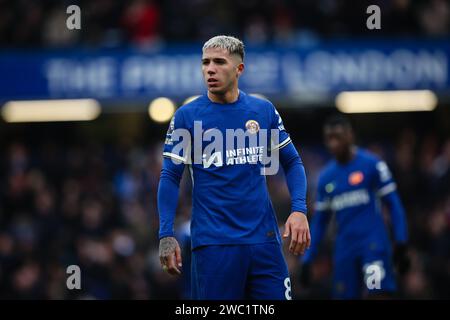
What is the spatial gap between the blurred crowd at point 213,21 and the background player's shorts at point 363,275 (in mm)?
8199

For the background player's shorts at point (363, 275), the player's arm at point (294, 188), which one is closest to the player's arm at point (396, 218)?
the background player's shorts at point (363, 275)

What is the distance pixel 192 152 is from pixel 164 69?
11.7 m

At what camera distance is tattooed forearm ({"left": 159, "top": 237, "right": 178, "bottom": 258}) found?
6.83 m

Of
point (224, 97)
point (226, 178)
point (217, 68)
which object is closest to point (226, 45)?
point (217, 68)

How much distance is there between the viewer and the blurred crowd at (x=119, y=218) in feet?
48.1

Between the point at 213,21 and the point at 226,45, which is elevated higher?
the point at 213,21

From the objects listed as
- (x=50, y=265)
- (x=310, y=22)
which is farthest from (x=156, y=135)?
(x=50, y=265)

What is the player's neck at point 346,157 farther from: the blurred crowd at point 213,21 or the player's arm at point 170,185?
the blurred crowd at point 213,21

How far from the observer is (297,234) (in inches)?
270

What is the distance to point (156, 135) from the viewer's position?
20672 millimetres

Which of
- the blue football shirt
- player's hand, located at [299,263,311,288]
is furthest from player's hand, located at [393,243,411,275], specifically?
the blue football shirt

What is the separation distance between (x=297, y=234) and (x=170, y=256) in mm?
862

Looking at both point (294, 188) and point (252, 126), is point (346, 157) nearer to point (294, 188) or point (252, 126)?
point (294, 188)

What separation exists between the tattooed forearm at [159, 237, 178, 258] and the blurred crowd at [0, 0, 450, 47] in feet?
38.8
